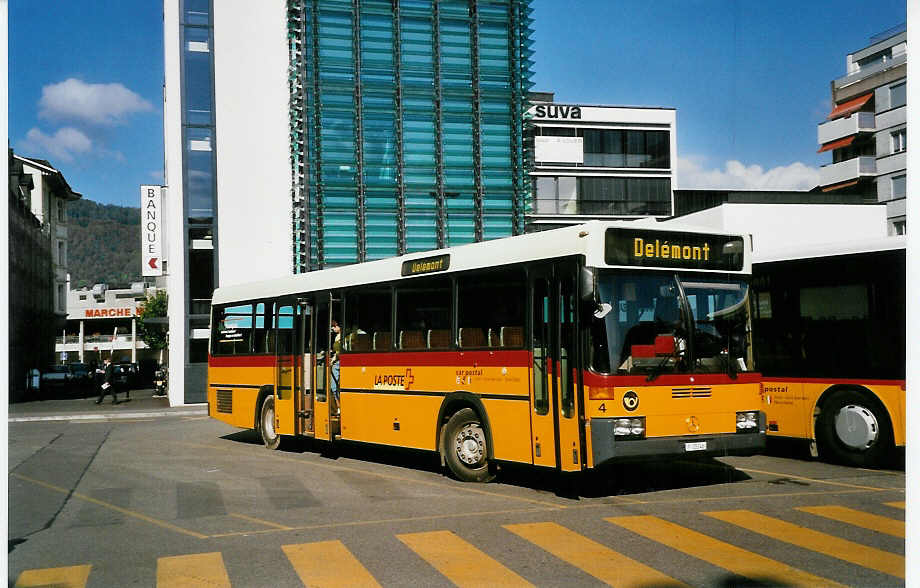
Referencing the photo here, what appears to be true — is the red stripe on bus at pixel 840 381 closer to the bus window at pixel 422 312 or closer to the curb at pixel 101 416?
the bus window at pixel 422 312

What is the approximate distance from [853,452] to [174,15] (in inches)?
1180

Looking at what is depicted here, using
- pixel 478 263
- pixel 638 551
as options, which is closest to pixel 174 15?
pixel 478 263

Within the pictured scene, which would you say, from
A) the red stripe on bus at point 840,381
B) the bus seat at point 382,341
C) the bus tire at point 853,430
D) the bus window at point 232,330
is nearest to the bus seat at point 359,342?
the bus seat at point 382,341

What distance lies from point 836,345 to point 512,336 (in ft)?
15.5

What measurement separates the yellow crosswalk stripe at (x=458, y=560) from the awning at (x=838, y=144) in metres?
54.1

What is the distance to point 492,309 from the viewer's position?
11.9 meters

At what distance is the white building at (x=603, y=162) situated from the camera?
68.0m

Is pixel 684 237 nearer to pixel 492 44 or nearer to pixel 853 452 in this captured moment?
pixel 853 452

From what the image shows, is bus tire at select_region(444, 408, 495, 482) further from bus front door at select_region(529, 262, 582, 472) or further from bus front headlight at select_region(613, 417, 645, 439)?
bus front headlight at select_region(613, 417, 645, 439)

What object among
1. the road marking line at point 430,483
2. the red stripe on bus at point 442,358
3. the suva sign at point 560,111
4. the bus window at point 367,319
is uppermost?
the suva sign at point 560,111

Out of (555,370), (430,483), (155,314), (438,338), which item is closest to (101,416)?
(438,338)

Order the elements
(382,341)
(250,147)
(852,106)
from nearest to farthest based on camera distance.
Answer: (382,341) < (250,147) < (852,106)

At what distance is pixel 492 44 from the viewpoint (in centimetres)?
3547

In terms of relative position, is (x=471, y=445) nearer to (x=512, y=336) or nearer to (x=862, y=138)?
(x=512, y=336)
